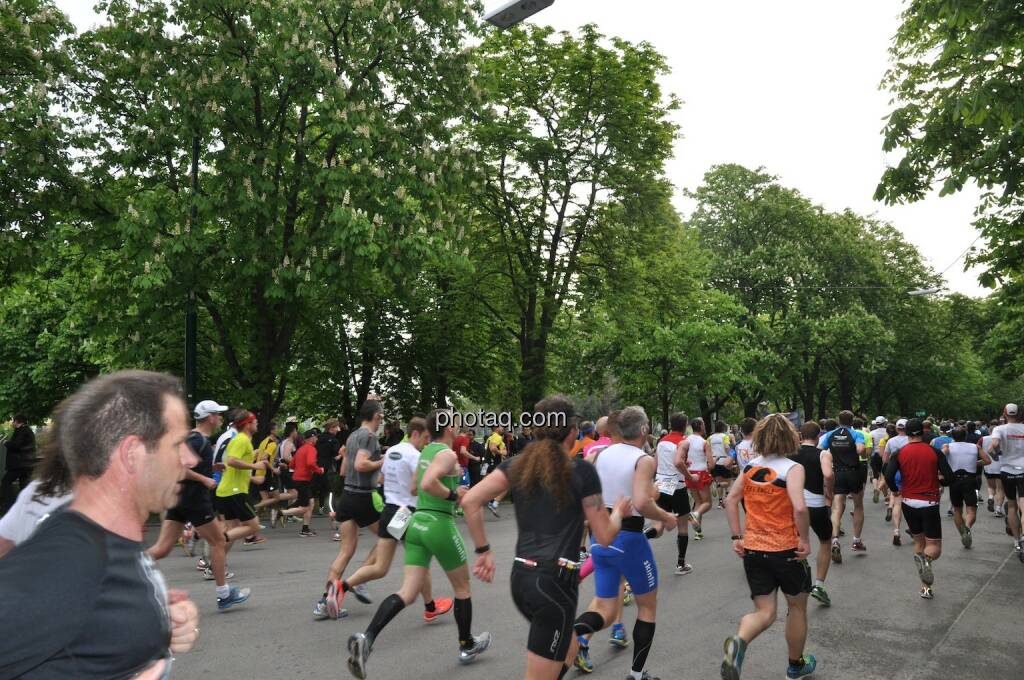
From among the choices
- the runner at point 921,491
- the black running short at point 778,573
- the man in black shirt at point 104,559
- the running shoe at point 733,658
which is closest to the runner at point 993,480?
the runner at point 921,491

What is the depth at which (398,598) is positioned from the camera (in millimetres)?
6133

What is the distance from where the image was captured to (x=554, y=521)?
15.0ft

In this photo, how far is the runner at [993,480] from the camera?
41.6 feet

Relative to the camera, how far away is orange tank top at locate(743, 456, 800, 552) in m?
5.77

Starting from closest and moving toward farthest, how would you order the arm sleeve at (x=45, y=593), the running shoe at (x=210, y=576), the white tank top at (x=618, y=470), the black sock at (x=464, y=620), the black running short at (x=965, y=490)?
the arm sleeve at (x=45, y=593)
the white tank top at (x=618, y=470)
the black sock at (x=464, y=620)
the running shoe at (x=210, y=576)
the black running short at (x=965, y=490)

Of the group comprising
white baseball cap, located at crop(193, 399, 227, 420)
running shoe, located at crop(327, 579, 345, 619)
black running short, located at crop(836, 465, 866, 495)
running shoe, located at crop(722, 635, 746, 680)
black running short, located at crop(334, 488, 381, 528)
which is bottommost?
running shoe, located at crop(327, 579, 345, 619)

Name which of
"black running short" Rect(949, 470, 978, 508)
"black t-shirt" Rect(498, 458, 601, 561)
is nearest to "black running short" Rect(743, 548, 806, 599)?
"black t-shirt" Rect(498, 458, 601, 561)

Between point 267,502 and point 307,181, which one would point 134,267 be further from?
point 267,502

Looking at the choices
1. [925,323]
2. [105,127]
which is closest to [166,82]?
[105,127]

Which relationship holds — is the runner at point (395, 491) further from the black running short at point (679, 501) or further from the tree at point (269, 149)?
the tree at point (269, 149)

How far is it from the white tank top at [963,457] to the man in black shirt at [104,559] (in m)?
13.8

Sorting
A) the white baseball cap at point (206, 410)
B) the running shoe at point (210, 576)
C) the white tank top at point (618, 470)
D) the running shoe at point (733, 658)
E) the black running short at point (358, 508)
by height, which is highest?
the white baseball cap at point (206, 410)

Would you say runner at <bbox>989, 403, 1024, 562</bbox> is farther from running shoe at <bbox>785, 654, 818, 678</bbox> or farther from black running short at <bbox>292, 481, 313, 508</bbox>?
black running short at <bbox>292, 481, 313, 508</bbox>

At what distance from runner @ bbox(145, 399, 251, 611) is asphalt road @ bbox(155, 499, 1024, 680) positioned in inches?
9.9
